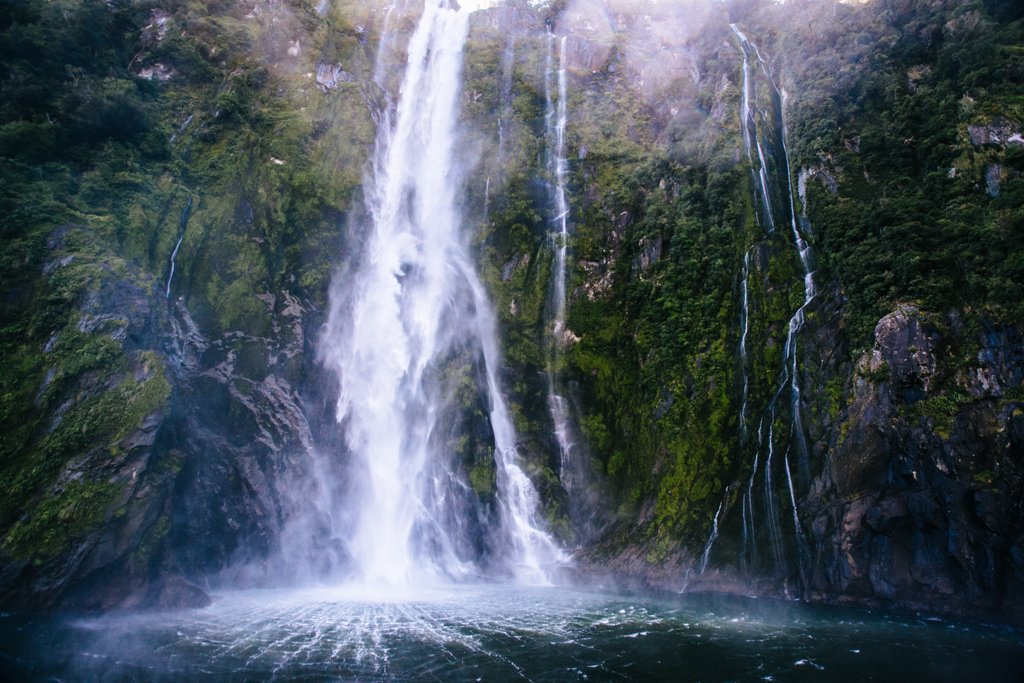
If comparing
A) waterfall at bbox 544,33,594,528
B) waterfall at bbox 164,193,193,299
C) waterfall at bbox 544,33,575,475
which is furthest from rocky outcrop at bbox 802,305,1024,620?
waterfall at bbox 164,193,193,299

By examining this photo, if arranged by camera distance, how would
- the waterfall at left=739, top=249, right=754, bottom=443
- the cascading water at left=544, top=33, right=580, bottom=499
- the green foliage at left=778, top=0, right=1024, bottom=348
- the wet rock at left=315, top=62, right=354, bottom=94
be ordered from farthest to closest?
the wet rock at left=315, top=62, right=354, bottom=94
the cascading water at left=544, top=33, right=580, bottom=499
the waterfall at left=739, top=249, right=754, bottom=443
the green foliage at left=778, top=0, right=1024, bottom=348

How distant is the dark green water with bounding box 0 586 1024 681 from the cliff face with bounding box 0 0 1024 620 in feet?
7.04

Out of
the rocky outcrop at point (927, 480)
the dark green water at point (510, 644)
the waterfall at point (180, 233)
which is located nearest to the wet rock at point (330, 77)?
the waterfall at point (180, 233)

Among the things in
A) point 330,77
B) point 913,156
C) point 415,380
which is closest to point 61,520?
point 415,380

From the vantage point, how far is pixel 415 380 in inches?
964

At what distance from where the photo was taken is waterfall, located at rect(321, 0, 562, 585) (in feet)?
74.4

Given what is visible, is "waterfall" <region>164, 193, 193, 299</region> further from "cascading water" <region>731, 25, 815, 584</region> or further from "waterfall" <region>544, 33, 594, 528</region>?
"cascading water" <region>731, 25, 815, 584</region>

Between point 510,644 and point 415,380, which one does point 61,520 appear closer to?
point 510,644

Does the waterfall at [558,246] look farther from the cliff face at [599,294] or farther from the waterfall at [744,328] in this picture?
the waterfall at [744,328]

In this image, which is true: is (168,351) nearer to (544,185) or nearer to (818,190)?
(544,185)

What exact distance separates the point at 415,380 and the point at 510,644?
1283cm

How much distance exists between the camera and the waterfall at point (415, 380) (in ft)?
74.4

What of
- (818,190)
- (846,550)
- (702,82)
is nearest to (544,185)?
(702,82)

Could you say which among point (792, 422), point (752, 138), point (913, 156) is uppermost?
point (752, 138)
